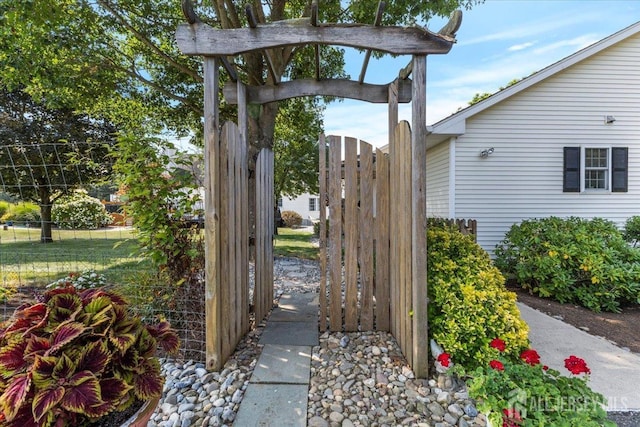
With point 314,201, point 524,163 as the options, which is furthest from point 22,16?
point 314,201

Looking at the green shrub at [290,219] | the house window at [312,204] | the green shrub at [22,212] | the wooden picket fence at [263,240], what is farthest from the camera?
the house window at [312,204]

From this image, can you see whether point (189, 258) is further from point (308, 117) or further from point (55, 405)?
point (308, 117)

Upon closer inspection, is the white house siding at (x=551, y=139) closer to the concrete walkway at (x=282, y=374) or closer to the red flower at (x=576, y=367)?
the concrete walkway at (x=282, y=374)

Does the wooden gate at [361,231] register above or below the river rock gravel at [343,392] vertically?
above

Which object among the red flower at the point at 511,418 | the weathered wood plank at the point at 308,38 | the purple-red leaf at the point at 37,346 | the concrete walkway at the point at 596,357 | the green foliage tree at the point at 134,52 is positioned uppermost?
the green foliage tree at the point at 134,52

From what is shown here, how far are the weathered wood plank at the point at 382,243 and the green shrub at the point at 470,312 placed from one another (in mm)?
440

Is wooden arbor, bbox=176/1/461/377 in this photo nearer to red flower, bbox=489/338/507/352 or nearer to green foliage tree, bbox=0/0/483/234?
red flower, bbox=489/338/507/352

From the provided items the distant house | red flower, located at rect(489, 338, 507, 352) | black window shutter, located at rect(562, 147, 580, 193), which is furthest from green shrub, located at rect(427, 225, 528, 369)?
black window shutter, located at rect(562, 147, 580, 193)

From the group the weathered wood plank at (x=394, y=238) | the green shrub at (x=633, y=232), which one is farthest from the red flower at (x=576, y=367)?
the green shrub at (x=633, y=232)

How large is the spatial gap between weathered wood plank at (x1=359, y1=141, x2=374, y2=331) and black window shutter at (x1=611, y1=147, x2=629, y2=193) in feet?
22.3

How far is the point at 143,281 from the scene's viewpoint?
2578 millimetres

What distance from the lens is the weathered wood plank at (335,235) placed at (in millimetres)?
2818

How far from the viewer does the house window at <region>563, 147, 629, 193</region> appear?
637cm

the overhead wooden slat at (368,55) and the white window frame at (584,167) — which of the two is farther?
the white window frame at (584,167)
